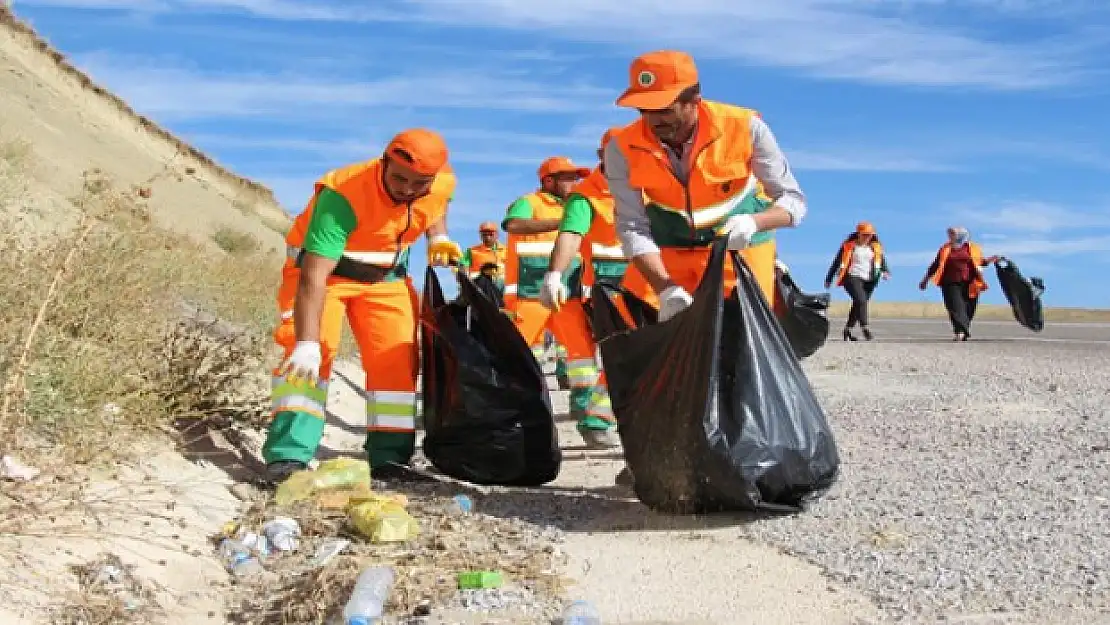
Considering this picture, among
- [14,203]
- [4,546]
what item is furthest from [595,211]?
[14,203]

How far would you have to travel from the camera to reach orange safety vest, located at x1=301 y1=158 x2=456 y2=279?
5562mm

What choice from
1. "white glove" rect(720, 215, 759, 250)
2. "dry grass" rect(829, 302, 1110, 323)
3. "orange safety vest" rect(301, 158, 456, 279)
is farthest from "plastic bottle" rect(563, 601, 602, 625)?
"dry grass" rect(829, 302, 1110, 323)

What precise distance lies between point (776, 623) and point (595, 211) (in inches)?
158

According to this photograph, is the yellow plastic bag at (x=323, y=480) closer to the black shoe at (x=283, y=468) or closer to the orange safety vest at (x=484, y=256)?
the black shoe at (x=283, y=468)

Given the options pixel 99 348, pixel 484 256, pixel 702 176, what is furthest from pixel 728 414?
pixel 484 256

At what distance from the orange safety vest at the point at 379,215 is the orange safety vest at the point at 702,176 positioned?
3.29 feet

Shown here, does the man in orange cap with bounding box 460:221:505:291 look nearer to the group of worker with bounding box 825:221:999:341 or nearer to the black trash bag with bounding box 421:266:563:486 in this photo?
the group of worker with bounding box 825:221:999:341

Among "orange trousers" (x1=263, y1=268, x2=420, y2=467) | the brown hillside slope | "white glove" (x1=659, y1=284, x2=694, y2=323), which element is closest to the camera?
"white glove" (x1=659, y1=284, x2=694, y2=323)

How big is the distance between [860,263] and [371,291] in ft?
42.8

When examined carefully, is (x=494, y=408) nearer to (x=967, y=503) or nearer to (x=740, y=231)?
(x=740, y=231)

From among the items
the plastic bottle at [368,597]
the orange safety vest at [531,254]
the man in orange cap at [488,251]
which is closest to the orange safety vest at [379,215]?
the plastic bottle at [368,597]

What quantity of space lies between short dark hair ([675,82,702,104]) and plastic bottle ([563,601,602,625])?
1979mm

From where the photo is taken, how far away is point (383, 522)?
179 inches

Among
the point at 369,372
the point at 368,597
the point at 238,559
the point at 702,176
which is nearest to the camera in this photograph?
the point at 368,597
